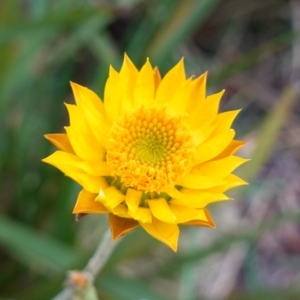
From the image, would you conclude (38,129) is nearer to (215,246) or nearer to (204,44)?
(215,246)

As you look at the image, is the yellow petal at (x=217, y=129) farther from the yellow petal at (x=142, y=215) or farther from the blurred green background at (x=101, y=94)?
the blurred green background at (x=101, y=94)

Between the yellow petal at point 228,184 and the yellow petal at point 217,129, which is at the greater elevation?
the yellow petal at point 217,129

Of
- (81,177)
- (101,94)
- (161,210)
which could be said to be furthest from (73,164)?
(101,94)

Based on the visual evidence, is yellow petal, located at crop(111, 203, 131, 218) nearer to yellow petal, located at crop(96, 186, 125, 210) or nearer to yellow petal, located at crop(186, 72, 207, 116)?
yellow petal, located at crop(96, 186, 125, 210)

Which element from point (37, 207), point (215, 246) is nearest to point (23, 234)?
point (37, 207)

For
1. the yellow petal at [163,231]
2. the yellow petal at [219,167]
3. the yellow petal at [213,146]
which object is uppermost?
the yellow petal at [213,146]

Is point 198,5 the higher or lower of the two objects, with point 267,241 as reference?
higher

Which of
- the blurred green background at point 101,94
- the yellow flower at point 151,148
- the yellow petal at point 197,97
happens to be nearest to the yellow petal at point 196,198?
the yellow flower at point 151,148

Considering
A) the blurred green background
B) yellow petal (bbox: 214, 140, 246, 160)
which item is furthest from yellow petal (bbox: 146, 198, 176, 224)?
the blurred green background
